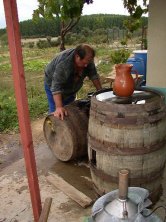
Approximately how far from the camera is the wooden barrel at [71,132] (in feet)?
12.7

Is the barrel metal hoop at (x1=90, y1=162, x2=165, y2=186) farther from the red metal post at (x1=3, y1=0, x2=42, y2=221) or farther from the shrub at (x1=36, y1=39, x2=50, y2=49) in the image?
the shrub at (x1=36, y1=39, x2=50, y2=49)

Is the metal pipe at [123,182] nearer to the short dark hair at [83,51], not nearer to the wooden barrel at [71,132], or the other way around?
the wooden barrel at [71,132]

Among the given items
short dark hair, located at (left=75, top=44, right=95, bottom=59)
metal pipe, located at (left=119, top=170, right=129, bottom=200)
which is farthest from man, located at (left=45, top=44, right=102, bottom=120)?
metal pipe, located at (left=119, top=170, right=129, bottom=200)

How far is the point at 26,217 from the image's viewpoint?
130 inches

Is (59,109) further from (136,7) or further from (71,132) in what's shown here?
(136,7)

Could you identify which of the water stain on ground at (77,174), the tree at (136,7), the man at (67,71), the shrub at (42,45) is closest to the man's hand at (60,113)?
the man at (67,71)

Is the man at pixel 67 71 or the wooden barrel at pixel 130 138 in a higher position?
the man at pixel 67 71

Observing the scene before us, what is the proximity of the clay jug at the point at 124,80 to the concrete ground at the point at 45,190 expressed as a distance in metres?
1.35

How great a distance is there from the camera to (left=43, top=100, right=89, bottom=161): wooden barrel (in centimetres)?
388

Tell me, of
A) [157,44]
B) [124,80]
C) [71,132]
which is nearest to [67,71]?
[71,132]

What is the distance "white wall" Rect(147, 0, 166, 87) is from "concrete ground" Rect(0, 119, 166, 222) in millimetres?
2272

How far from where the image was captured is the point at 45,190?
3771mm

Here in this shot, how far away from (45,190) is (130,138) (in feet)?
5.13

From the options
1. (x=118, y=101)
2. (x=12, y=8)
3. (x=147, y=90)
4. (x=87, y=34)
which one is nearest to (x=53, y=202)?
(x=118, y=101)
